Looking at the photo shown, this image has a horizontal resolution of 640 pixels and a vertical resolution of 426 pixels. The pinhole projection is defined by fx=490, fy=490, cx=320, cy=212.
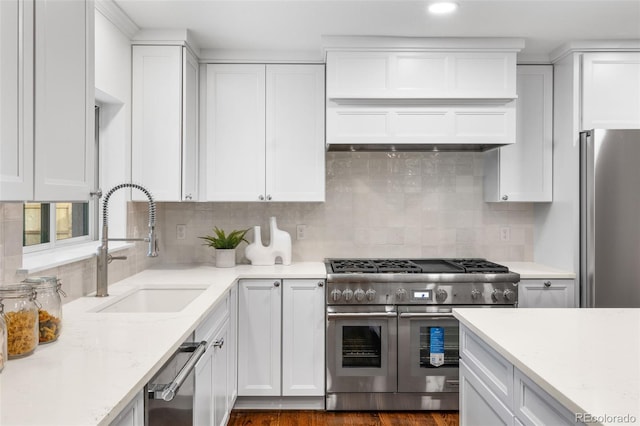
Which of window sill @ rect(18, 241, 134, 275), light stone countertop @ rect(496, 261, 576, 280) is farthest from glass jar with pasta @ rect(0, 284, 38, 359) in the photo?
light stone countertop @ rect(496, 261, 576, 280)

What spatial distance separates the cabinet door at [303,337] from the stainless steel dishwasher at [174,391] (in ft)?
4.11

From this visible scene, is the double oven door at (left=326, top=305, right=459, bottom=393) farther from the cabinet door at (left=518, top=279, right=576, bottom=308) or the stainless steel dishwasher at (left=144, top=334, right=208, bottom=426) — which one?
the stainless steel dishwasher at (left=144, top=334, right=208, bottom=426)

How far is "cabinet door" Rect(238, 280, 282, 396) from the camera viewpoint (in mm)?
3188

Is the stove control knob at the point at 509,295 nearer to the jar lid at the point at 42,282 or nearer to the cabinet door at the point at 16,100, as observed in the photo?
the jar lid at the point at 42,282

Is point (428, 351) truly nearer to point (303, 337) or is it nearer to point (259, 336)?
point (303, 337)

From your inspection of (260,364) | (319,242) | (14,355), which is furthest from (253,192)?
(14,355)

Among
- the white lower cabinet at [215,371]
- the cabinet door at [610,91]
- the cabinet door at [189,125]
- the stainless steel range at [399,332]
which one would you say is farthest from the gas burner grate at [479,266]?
the cabinet door at [189,125]

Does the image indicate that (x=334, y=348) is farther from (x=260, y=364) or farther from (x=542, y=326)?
(x=542, y=326)

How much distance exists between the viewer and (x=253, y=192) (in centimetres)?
346

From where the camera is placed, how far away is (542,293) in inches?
127

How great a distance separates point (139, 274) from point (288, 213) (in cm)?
117

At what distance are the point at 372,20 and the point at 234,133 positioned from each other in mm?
1210

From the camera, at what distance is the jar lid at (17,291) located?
1.43m

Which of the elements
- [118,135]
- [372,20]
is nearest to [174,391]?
[118,135]
